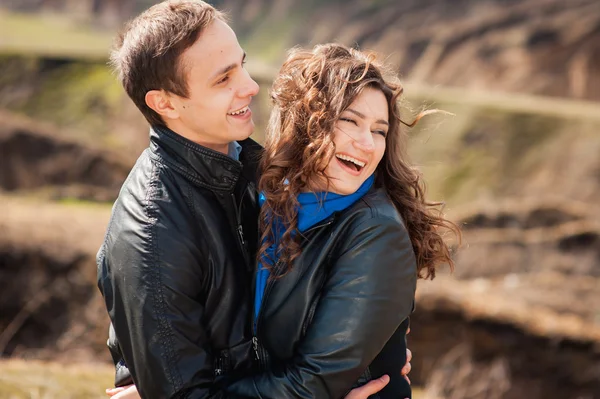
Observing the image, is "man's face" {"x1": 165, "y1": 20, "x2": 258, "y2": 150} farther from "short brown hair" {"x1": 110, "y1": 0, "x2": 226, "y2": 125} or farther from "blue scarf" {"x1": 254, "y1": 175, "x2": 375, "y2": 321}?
"blue scarf" {"x1": 254, "y1": 175, "x2": 375, "y2": 321}

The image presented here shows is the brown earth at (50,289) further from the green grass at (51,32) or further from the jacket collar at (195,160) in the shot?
the green grass at (51,32)

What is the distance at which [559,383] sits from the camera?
957 cm

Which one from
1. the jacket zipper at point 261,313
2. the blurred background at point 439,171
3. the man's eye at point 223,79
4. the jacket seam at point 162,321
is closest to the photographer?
the jacket seam at point 162,321

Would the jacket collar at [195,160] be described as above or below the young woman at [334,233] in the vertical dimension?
above

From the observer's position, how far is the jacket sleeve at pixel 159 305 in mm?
2654

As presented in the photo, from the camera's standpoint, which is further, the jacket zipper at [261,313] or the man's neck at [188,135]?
the man's neck at [188,135]

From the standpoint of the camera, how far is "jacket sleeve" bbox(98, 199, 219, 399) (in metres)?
2.65

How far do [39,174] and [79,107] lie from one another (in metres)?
17.2

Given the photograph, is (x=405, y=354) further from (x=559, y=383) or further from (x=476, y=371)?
(x=559, y=383)

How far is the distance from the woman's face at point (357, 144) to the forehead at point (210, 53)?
0.52 meters

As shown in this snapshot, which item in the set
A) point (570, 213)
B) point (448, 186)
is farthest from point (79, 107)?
point (570, 213)

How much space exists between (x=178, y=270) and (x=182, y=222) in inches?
7.6

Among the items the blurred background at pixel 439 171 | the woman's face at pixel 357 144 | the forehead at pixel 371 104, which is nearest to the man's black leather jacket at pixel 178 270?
the woman's face at pixel 357 144

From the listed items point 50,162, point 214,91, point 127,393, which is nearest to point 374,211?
point 214,91
